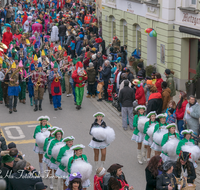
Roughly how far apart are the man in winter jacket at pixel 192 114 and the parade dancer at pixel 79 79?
5.82 m

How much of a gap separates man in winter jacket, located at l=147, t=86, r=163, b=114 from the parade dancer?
3.62 metres

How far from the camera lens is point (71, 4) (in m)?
46.5

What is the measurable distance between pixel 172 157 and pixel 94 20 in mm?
23781

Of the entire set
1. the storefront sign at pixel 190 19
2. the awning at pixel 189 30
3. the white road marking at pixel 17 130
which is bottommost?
the white road marking at pixel 17 130

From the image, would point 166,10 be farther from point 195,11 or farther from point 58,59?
point 58,59

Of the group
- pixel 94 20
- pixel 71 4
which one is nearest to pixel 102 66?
pixel 94 20

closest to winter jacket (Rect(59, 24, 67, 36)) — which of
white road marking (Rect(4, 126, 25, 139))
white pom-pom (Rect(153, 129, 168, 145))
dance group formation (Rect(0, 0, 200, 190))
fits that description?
dance group formation (Rect(0, 0, 200, 190))

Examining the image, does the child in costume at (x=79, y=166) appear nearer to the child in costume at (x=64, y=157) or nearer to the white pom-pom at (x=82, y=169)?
the white pom-pom at (x=82, y=169)

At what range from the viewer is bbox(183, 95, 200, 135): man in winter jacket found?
454 inches

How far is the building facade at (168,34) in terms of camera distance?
18.6 m

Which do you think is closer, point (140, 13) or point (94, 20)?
point (140, 13)

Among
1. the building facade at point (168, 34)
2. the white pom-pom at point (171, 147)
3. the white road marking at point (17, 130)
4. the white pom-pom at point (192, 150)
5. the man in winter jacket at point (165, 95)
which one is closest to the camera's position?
the white pom-pom at point (192, 150)

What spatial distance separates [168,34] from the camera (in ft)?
65.3

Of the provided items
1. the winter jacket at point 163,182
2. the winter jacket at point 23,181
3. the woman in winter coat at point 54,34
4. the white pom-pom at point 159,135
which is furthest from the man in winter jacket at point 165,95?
the woman in winter coat at point 54,34
